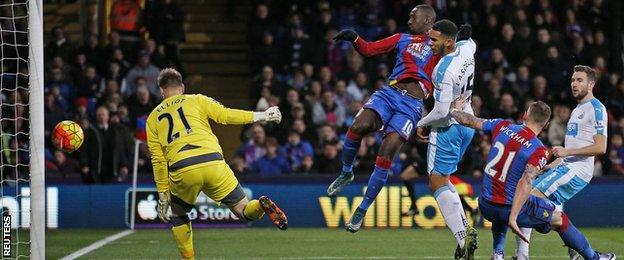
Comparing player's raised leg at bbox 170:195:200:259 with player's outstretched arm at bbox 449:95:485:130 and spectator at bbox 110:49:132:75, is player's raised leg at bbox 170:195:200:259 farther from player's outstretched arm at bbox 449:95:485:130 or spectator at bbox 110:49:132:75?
spectator at bbox 110:49:132:75

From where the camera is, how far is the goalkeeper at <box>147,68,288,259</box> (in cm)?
1148

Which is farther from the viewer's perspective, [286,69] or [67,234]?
[286,69]

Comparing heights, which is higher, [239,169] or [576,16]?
[576,16]

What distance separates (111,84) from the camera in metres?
20.9

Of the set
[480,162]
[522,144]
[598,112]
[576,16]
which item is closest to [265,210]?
[522,144]

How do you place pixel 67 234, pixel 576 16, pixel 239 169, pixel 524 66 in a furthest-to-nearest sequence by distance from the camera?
pixel 576 16 → pixel 524 66 → pixel 239 169 → pixel 67 234

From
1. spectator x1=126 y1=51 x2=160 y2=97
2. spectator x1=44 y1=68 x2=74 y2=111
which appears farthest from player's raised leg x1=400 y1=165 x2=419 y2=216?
spectator x1=44 y1=68 x2=74 y2=111

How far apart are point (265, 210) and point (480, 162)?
897 cm

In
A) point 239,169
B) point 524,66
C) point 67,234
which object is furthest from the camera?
point 524,66

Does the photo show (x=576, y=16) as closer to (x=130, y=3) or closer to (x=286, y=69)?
(x=286, y=69)

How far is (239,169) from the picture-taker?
19.6 metres

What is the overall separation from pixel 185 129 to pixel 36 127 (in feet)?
4.54

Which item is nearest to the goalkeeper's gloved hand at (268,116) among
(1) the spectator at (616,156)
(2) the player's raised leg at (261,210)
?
(2) the player's raised leg at (261,210)

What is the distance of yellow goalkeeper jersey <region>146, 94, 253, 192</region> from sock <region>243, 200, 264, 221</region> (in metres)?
0.57
